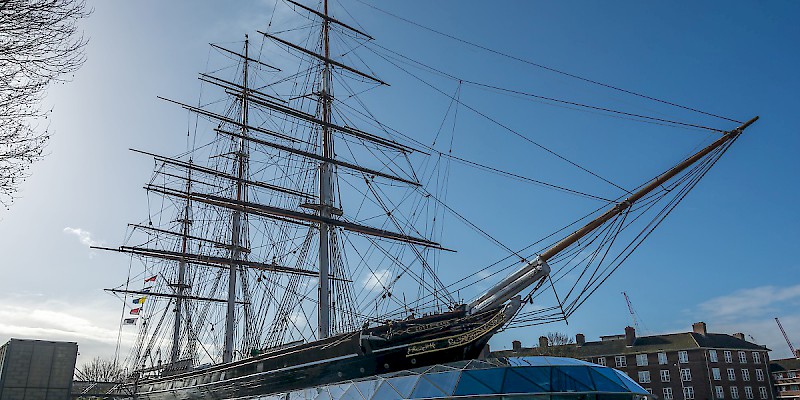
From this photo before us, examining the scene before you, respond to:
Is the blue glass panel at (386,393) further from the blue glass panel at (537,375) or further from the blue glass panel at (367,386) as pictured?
the blue glass panel at (537,375)

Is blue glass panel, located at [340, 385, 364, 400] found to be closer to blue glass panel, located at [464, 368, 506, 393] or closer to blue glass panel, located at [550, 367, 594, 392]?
blue glass panel, located at [464, 368, 506, 393]

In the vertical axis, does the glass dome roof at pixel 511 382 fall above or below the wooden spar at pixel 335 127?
below

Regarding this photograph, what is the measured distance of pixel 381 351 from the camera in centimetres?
2347

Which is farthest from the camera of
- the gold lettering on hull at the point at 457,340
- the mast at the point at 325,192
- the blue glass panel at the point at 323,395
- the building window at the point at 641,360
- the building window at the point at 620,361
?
the building window at the point at 620,361

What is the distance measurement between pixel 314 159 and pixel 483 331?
58.5 ft

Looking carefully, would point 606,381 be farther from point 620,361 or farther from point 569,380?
point 620,361

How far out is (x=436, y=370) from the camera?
20125 millimetres

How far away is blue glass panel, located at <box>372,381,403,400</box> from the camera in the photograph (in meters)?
19.2

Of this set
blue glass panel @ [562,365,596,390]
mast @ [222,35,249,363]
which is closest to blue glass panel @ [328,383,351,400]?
blue glass panel @ [562,365,596,390]

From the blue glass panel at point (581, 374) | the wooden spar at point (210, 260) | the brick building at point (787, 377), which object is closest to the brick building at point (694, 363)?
the brick building at point (787, 377)

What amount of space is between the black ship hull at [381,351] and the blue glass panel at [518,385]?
373 cm

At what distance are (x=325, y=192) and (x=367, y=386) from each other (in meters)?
15.9

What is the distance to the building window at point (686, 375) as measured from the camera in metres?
63.4

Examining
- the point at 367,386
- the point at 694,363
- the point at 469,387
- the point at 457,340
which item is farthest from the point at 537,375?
the point at 694,363
